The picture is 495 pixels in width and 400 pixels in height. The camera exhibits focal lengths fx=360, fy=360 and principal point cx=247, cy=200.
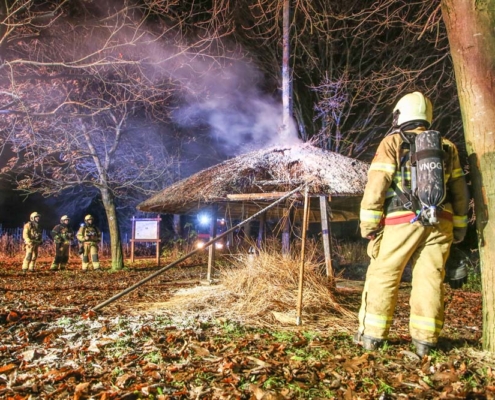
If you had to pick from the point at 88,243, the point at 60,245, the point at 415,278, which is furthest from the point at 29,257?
the point at 415,278

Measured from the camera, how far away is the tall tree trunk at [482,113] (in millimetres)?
2967

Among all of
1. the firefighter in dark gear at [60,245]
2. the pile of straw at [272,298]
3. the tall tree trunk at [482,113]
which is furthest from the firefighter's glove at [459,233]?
the firefighter in dark gear at [60,245]

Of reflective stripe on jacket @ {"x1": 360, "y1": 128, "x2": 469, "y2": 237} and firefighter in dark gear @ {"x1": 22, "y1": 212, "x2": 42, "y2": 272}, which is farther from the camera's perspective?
firefighter in dark gear @ {"x1": 22, "y1": 212, "x2": 42, "y2": 272}

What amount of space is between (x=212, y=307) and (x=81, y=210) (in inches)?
863

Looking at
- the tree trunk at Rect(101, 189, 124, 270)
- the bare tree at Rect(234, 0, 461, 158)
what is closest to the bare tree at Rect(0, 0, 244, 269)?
the tree trunk at Rect(101, 189, 124, 270)

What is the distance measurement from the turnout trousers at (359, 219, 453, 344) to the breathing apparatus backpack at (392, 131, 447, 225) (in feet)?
0.45

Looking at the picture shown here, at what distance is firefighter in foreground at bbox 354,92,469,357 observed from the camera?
2906 mm

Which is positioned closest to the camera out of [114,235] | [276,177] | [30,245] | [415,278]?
[415,278]

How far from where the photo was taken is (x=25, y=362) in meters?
2.95

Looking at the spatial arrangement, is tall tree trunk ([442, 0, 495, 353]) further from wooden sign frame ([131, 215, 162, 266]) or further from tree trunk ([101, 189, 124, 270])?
wooden sign frame ([131, 215, 162, 266])

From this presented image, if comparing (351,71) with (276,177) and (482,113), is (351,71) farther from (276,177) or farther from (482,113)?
(482,113)

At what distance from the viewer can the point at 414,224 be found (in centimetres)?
296

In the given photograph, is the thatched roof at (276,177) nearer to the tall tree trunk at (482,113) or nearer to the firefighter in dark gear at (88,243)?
the tall tree trunk at (482,113)

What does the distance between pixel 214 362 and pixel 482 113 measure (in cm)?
302
